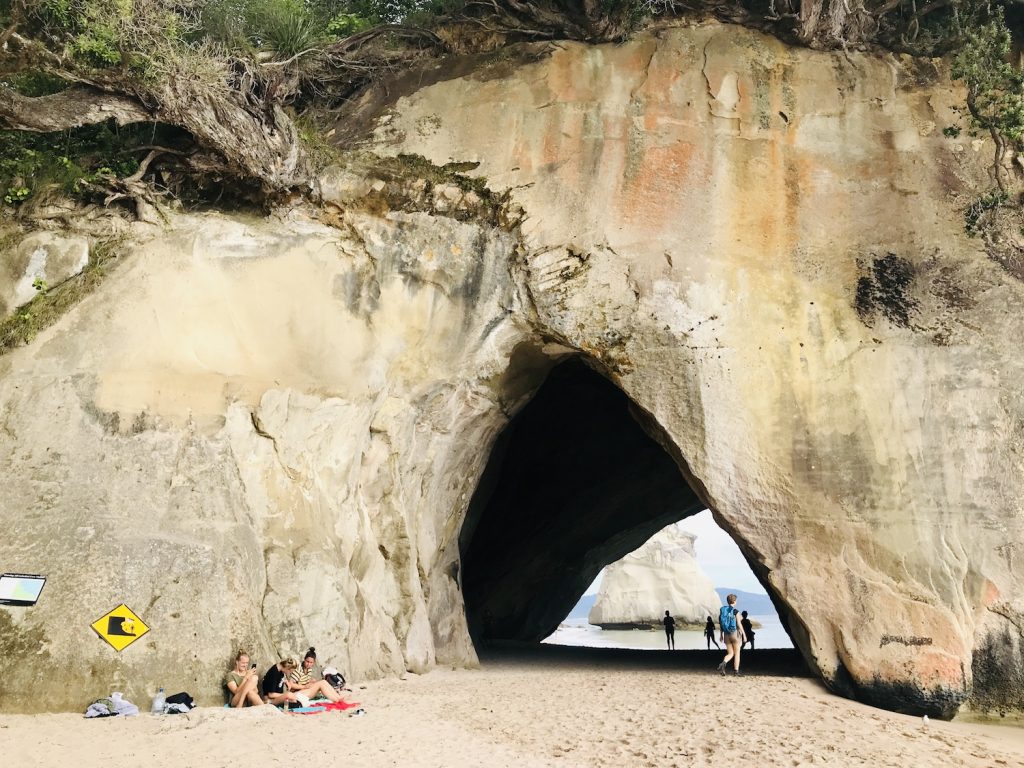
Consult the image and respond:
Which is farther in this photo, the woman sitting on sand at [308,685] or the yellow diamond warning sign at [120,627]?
the woman sitting on sand at [308,685]

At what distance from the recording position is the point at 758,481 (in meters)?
9.64

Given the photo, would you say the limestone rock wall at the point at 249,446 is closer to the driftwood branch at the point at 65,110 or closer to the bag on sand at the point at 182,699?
the bag on sand at the point at 182,699

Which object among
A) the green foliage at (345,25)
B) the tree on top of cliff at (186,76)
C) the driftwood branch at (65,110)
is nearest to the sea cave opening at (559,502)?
the green foliage at (345,25)

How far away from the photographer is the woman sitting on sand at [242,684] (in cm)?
711

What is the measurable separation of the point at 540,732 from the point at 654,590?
41393mm

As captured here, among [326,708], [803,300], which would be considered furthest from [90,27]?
[803,300]

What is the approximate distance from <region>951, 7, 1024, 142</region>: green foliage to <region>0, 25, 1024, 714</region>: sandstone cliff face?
514 mm

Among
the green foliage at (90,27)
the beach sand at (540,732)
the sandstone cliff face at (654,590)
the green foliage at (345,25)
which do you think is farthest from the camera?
the sandstone cliff face at (654,590)

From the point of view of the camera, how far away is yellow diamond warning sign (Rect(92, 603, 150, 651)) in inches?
277

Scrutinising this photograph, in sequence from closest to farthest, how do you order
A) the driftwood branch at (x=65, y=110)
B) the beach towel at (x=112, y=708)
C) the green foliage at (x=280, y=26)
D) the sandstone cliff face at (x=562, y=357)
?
the beach towel at (x=112, y=708)
the sandstone cliff face at (x=562, y=357)
the driftwood branch at (x=65, y=110)
the green foliage at (x=280, y=26)

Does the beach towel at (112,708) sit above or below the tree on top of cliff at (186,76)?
below

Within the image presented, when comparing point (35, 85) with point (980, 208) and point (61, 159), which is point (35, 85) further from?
point (980, 208)

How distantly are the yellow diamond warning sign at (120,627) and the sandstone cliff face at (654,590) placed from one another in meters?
38.8

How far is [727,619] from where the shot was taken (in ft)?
35.1
